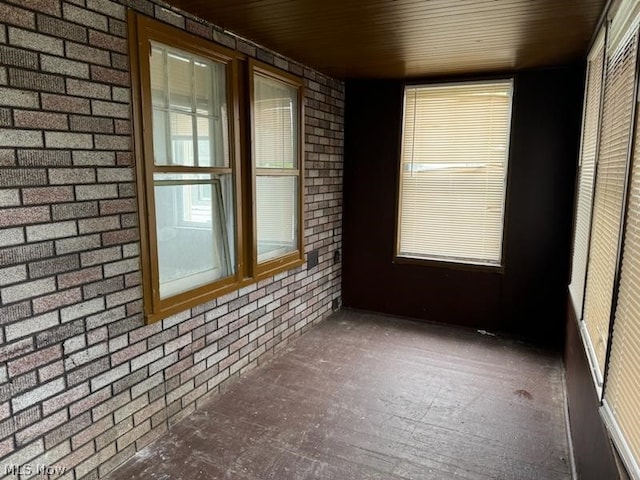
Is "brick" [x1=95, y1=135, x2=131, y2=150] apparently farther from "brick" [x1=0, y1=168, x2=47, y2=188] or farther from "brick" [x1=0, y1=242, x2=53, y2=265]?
"brick" [x1=0, y1=242, x2=53, y2=265]

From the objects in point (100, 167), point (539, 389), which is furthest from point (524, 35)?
point (100, 167)

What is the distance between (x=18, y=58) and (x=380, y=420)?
2.59 metres

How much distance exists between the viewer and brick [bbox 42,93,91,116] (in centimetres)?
185

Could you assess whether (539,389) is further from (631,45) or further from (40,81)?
(40,81)

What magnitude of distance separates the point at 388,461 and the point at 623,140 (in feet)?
6.15

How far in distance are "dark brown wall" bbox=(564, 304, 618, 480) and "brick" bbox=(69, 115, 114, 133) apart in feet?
7.85

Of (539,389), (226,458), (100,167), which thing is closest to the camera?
(100,167)

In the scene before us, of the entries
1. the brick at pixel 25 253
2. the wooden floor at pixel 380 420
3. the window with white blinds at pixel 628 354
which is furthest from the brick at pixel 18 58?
the window with white blinds at pixel 628 354

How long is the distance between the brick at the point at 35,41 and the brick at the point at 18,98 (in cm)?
18

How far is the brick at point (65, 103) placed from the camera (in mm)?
1848

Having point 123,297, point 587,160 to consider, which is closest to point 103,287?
point 123,297

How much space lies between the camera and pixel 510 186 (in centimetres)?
395

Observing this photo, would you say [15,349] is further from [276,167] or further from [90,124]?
[276,167]

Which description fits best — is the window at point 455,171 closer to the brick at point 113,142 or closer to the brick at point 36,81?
the brick at point 113,142
